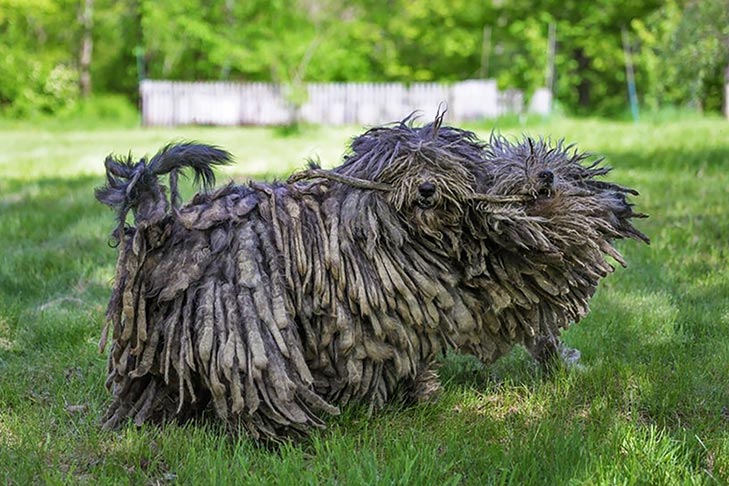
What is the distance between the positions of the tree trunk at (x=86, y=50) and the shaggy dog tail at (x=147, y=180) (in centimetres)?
2700

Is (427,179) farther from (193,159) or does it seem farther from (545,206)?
(193,159)

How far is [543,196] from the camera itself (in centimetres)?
302

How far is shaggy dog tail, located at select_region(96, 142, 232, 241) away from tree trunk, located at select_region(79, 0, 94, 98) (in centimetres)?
2700

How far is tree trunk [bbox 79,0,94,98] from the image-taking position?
28.3 metres

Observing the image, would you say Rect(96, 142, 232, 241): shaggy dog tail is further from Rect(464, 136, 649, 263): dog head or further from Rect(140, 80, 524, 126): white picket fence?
Rect(140, 80, 524, 126): white picket fence

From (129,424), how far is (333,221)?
3.24 ft

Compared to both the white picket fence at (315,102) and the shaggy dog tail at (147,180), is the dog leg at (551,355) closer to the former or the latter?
the shaggy dog tail at (147,180)

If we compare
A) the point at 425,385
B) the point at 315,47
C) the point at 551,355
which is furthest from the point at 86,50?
the point at 425,385

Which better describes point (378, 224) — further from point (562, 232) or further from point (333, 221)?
point (562, 232)

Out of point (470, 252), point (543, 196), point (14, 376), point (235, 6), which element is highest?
point (235, 6)

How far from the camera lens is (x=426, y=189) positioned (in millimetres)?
2973

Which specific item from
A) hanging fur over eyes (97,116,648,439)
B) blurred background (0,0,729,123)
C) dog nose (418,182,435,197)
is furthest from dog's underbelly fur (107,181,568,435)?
blurred background (0,0,729,123)

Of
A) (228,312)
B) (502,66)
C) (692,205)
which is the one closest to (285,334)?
(228,312)

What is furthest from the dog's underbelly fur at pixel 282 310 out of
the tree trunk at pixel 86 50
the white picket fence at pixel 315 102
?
the tree trunk at pixel 86 50
